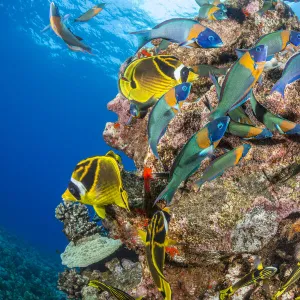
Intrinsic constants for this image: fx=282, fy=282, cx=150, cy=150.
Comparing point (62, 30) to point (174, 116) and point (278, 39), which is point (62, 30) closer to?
point (174, 116)

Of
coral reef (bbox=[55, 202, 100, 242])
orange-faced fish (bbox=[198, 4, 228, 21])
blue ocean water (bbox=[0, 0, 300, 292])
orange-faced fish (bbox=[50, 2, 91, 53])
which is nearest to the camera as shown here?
orange-faced fish (bbox=[50, 2, 91, 53])

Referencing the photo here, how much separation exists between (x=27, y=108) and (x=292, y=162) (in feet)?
323

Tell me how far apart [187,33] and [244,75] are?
852 millimetres

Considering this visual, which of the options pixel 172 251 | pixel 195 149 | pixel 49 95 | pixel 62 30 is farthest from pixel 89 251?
pixel 49 95

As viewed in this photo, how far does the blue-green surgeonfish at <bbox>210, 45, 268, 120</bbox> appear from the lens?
180cm

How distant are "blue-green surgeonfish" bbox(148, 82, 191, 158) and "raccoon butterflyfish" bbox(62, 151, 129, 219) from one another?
449mm

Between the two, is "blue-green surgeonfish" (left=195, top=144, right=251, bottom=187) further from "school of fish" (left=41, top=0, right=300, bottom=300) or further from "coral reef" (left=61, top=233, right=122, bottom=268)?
"coral reef" (left=61, top=233, right=122, bottom=268)

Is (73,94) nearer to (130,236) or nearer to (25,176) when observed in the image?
(25,176)

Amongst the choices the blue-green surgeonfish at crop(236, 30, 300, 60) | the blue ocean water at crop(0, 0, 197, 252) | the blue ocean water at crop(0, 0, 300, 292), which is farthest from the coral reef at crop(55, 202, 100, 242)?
the blue-green surgeonfish at crop(236, 30, 300, 60)

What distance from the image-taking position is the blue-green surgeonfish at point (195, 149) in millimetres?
1961

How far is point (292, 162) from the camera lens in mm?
3062

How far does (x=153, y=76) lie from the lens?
2.18 meters

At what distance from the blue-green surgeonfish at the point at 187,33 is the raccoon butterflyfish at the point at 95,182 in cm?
127

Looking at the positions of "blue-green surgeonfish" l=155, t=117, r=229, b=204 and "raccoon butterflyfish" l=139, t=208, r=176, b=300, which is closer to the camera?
"raccoon butterflyfish" l=139, t=208, r=176, b=300
